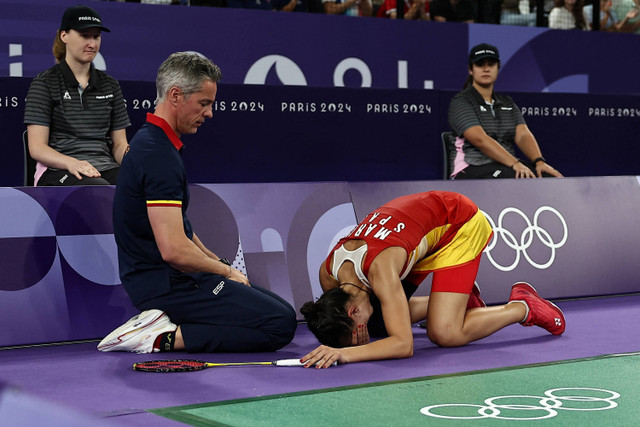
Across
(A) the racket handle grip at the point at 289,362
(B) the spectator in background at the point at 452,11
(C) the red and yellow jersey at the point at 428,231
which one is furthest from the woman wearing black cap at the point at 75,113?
(B) the spectator in background at the point at 452,11

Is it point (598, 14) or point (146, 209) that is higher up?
point (598, 14)

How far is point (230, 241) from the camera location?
6.36 metres

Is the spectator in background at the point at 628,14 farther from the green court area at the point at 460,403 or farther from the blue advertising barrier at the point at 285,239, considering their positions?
the green court area at the point at 460,403

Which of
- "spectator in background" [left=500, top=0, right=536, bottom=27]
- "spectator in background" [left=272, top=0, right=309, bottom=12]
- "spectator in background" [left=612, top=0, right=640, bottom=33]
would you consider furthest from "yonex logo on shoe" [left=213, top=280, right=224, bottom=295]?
"spectator in background" [left=612, top=0, right=640, bottom=33]

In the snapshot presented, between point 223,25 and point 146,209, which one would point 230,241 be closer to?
point 146,209

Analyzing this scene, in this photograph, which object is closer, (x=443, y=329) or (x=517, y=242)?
(x=443, y=329)

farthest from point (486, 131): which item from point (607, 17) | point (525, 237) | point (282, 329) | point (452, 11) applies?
point (607, 17)

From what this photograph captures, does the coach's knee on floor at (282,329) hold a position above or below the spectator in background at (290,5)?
below

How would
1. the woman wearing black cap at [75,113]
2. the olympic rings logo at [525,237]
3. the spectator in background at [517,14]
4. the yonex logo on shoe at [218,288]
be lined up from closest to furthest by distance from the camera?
the yonex logo on shoe at [218,288] < the woman wearing black cap at [75,113] < the olympic rings logo at [525,237] < the spectator in background at [517,14]

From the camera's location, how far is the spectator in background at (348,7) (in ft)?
35.8

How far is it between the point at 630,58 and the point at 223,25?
555 cm

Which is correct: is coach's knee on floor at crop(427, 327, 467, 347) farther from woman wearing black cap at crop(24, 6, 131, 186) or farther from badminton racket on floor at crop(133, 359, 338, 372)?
woman wearing black cap at crop(24, 6, 131, 186)

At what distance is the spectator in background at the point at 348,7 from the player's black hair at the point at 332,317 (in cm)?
640

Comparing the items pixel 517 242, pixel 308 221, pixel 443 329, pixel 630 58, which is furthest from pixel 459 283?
pixel 630 58
